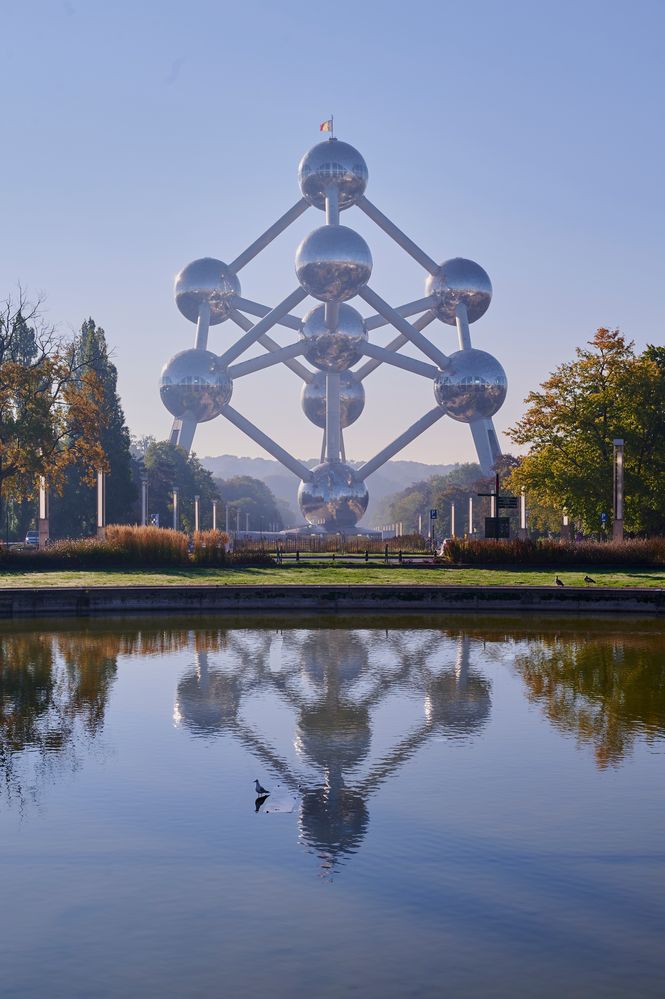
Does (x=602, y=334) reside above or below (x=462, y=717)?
above

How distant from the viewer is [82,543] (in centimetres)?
3897

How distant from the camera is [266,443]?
103250mm

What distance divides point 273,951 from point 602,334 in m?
44.0

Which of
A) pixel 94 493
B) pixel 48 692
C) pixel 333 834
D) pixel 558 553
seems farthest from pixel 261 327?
pixel 333 834

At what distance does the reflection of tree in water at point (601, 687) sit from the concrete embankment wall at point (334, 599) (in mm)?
5860

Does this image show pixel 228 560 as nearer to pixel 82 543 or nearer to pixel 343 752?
pixel 82 543

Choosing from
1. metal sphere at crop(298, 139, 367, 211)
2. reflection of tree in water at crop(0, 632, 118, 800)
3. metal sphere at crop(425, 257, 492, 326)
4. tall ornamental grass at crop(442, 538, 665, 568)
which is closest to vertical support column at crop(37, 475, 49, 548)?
tall ornamental grass at crop(442, 538, 665, 568)

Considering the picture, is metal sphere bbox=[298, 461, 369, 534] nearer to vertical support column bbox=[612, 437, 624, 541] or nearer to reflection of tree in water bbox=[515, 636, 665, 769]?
vertical support column bbox=[612, 437, 624, 541]

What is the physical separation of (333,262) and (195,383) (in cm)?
1684

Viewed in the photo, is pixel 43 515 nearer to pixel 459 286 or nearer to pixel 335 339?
pixel 335 339

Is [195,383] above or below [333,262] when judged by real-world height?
below

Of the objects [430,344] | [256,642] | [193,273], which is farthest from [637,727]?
[193,273]

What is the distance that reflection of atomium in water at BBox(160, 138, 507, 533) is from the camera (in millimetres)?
98250

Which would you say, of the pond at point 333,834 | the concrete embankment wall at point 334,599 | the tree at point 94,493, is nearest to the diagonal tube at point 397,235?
the tree at point 94,493
